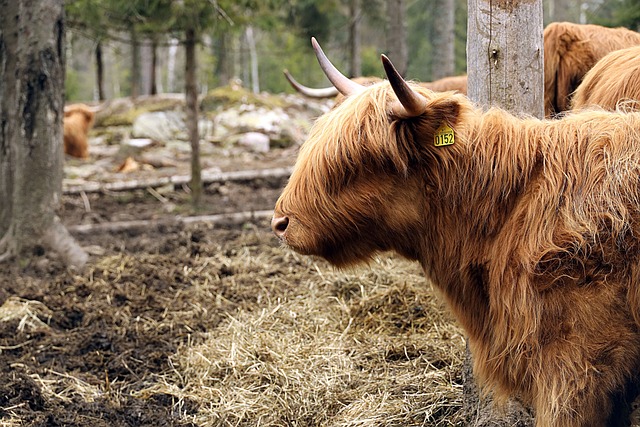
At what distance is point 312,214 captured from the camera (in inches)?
111

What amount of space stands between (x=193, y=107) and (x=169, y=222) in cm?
170

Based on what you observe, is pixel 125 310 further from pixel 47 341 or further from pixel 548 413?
pixel 548 413

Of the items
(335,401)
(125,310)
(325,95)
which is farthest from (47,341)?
(325,95)

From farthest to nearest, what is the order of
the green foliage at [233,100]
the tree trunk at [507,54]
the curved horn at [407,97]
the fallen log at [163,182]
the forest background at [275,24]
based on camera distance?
the green foliage at [233,100] < the fallen log at [163,182] < the forest background at [275,24] < the tree trunk at [507,54] < the curved horn at [407,97]

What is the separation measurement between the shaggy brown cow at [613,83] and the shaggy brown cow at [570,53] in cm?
160

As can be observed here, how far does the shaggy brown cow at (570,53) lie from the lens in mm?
5895

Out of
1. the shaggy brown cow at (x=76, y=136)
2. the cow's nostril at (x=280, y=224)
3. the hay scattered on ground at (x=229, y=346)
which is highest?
the cow's nostril at (x=280, y=224)

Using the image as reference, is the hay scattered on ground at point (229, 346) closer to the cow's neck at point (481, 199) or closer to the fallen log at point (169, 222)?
the cow's neck at point (481, 199)

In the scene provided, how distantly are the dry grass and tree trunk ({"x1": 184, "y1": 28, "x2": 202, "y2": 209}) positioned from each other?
4.04 metres

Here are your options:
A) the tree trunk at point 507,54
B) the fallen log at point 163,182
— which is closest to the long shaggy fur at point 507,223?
the tree trunk at point 507,54

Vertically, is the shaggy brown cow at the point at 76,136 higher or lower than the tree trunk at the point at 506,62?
lower

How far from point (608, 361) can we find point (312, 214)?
120 centimetres

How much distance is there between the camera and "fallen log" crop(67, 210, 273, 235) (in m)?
8.29

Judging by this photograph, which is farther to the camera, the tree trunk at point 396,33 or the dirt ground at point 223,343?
the tree trunk at point 396,33
